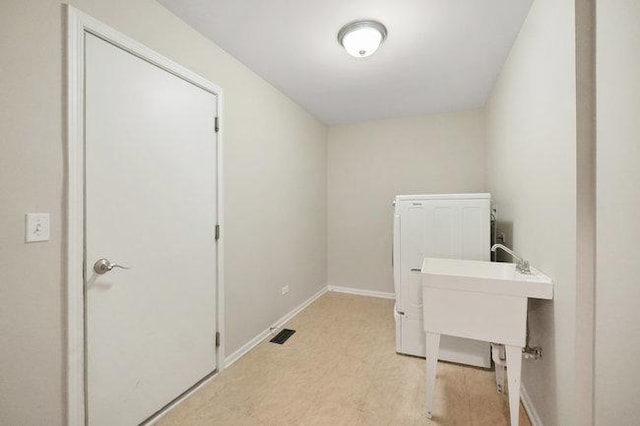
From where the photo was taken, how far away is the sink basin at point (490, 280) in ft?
4.51

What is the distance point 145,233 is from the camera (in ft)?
4.97

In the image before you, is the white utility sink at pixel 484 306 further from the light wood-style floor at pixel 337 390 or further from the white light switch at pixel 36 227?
the white light switch at pixel 36 227

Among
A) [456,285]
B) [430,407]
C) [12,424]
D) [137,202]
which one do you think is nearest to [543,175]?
[456,285]

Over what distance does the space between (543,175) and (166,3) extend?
7.76 ft

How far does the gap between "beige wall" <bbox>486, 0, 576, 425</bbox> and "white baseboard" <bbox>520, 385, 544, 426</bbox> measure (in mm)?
47

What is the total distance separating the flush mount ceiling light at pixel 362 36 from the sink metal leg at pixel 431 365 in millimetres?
1933

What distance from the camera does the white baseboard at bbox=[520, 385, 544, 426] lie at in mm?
1500

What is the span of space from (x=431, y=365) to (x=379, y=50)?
7.34 ft

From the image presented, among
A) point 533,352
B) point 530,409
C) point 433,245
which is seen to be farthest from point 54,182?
point 530,409

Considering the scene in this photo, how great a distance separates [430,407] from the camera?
5.21 feet

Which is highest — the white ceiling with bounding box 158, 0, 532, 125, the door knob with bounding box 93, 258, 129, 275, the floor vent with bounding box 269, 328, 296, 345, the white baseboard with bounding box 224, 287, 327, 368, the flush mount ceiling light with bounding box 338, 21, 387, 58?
the white ceiling with bounding box 158, 0, 532, 125

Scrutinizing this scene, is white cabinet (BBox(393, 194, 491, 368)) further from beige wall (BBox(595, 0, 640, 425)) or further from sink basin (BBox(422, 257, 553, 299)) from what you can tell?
beige wall (BBox(595, 0, 640, 425))

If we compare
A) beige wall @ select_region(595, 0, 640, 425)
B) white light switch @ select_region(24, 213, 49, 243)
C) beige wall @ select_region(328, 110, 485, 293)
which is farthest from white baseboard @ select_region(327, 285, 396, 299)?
white light switch @ select_region(24, 213, 49, 243)

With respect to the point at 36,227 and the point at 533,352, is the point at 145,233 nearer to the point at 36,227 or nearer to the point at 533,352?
the point at 36,227
